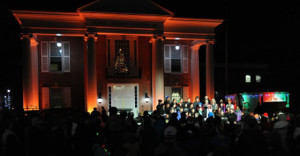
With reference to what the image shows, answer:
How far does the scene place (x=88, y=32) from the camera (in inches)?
859

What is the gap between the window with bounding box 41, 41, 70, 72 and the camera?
23.7 m

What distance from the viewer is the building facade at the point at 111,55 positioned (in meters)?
21.8

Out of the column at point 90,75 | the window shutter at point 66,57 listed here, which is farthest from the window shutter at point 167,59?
the window shutter at point 66,57

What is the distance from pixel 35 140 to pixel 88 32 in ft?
50.3

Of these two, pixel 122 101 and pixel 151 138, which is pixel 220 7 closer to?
pixel 122 101

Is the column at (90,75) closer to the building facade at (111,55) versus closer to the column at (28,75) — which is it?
the building facade at (111,55)

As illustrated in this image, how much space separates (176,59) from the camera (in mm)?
25719

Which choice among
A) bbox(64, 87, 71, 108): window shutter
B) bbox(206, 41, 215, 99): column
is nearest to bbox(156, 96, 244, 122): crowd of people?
bbox(206, 41, 215, 99): column

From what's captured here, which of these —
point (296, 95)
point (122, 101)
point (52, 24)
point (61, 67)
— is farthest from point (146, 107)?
point (296, 95)

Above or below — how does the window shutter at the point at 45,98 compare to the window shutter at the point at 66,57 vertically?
below

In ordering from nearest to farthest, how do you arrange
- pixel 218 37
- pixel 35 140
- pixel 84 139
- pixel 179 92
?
pixel 35 140, pixel 84 139, pixel 179 92, pixel 218 37

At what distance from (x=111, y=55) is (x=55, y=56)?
397 cm

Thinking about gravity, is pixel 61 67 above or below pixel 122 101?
above

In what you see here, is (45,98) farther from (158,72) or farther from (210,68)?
(210,68)
